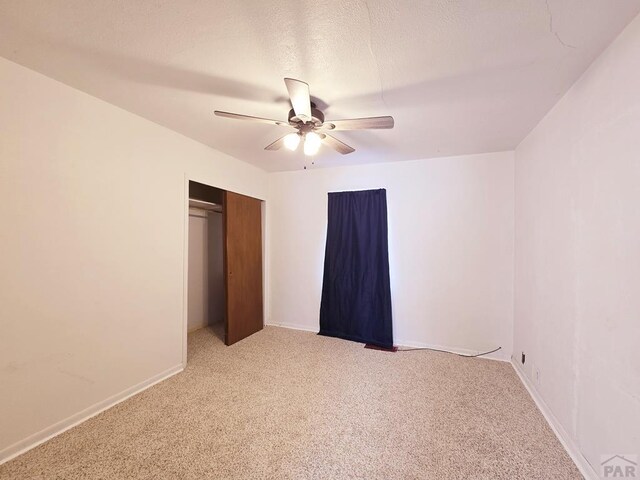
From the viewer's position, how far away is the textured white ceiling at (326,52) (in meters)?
1.18

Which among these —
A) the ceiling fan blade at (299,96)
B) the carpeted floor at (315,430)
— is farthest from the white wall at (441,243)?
the ceiling fan blade at (299,96)

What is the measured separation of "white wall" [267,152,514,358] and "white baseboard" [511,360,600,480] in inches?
31.8

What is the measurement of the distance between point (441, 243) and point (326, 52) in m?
2.52

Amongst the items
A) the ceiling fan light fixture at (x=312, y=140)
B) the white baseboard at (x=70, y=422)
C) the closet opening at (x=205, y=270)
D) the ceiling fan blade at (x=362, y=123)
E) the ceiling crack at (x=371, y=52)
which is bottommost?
the white baseboard at (x=70, y=422)

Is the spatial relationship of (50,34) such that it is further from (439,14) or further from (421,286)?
(421,286)

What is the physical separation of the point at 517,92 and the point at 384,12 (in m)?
1.23

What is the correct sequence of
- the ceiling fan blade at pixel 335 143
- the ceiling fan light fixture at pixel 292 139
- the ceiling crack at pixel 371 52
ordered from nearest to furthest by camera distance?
the ceiling crack at pixel 371 52, the ceiling fan light fixture at pixel 292 139, the ceiling fan blade at pixel 335 143

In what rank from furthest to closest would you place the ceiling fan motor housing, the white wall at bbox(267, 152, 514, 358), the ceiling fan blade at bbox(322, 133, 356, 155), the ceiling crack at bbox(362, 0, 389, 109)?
the white wall at bbox(267, 152, 514, 358) < the ceiling fan blade at bbox(322, 133, 356, 155) < the ceiling fan motor housing < the ceiling crack at bbox(362, 0, 389, 109)

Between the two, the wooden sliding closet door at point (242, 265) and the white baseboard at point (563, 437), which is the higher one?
the wooden sliding closet door at point (242, 265)

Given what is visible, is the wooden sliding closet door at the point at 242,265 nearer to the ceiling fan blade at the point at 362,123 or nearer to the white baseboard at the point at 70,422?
the white baseboard at the point at 70,422

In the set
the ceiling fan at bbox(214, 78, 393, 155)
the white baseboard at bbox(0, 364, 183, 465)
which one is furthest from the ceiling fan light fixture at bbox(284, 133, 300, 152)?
the white baseboard at bbox(0, 364, 183, 465)

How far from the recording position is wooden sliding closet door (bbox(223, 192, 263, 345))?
10.7ft

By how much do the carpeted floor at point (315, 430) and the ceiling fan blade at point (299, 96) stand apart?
211cm

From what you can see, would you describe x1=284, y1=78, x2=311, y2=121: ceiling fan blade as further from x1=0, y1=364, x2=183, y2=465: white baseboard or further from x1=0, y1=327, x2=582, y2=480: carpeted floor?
x1=0, y1=364, x2=183, y2=465: white baseboard
